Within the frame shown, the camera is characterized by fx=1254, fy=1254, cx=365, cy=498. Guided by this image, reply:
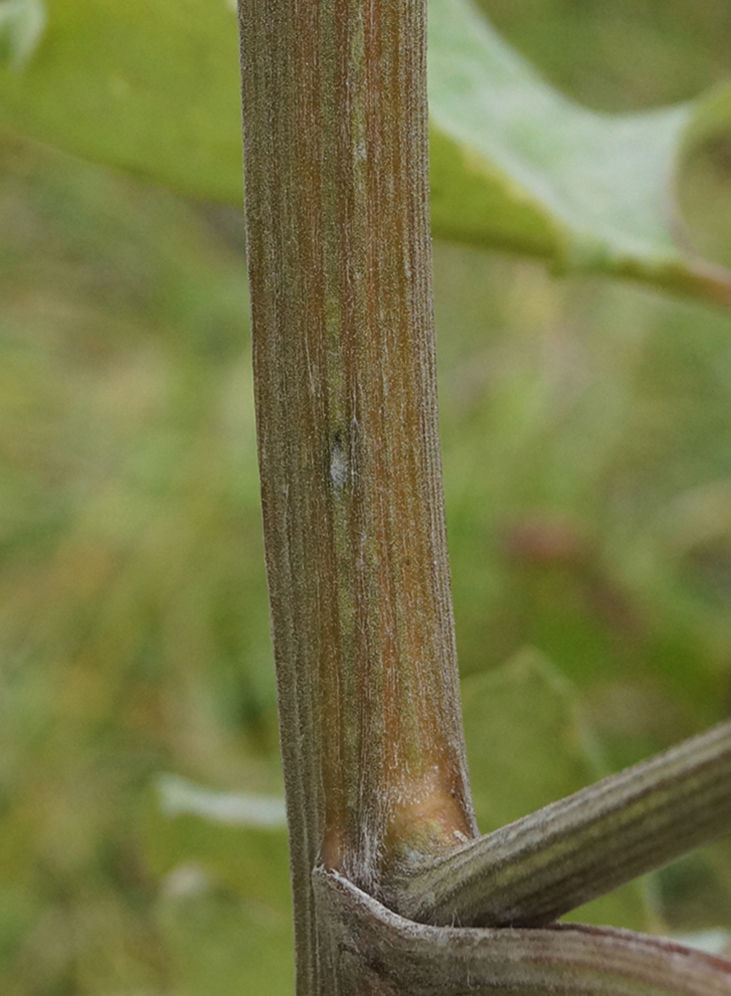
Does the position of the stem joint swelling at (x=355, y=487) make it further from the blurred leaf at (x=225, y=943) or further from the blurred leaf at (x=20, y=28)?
the blurred leaf at (x=225, y=943)

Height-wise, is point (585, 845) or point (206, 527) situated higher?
point (206, 527)

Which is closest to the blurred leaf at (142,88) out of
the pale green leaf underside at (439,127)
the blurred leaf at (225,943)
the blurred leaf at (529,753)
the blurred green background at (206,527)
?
the pale green leaf underside at (439,127)

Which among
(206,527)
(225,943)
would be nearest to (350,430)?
(225,943)

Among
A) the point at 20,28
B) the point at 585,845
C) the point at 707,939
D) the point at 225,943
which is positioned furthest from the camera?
the point at 225,943

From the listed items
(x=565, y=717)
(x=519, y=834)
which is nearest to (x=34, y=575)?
(x=565, y=717)

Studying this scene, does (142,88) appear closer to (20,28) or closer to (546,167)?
(20,28)

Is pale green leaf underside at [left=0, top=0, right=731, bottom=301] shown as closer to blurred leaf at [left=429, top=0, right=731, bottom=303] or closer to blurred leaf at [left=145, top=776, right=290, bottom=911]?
blurred leaf at [left=429, top=0, right=731, bottom=303]

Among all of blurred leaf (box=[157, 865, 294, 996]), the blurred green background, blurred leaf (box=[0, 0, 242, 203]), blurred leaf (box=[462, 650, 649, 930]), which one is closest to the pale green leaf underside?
blurred leaf (box=[0, 0, 242, 203])
